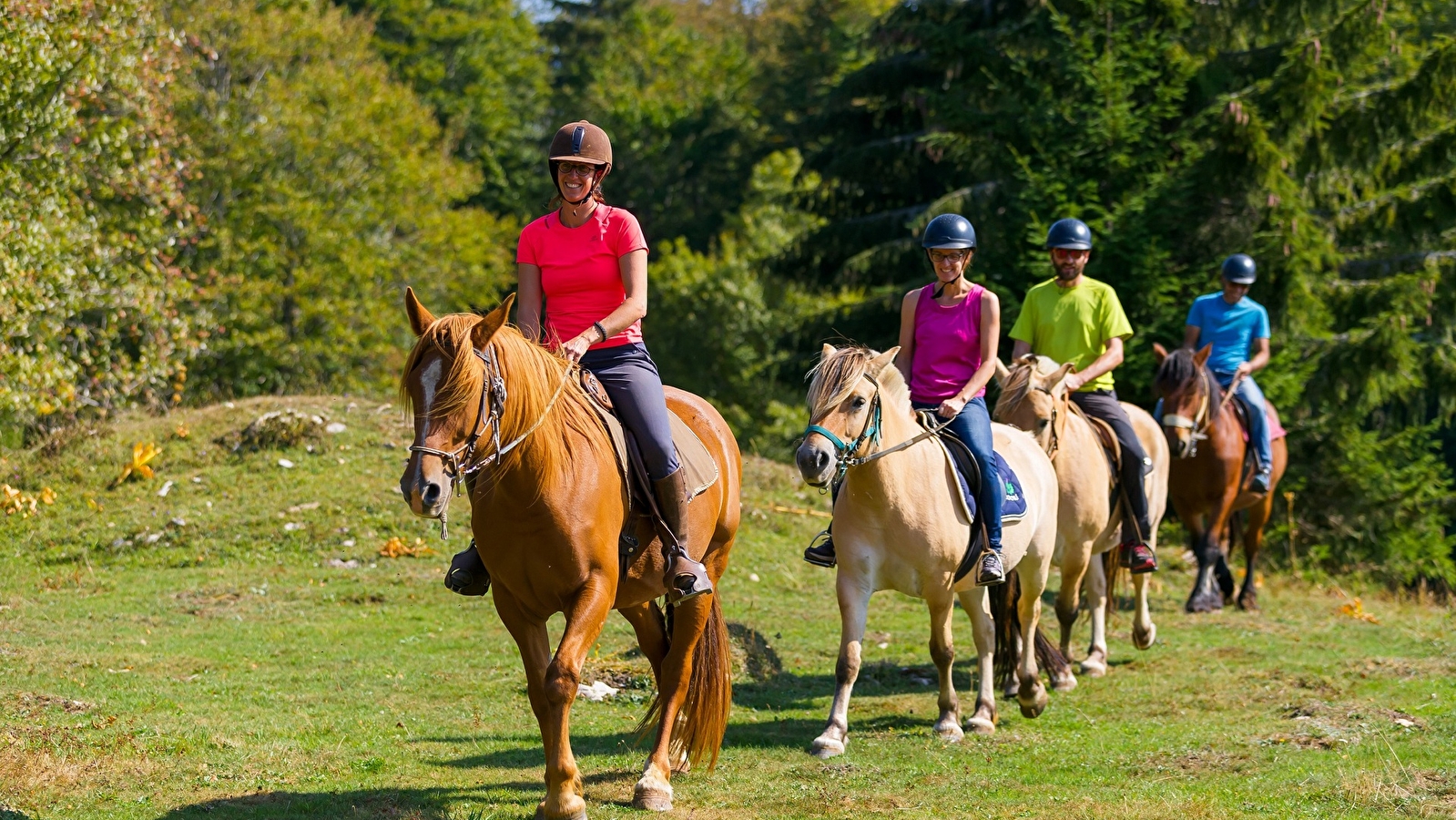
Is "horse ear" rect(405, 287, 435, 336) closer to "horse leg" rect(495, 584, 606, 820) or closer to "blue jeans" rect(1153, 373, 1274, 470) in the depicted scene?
"horse leg" rect(495, 584, 606, 820)

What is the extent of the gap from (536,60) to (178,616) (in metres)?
49.2

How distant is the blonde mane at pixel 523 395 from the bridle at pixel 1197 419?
741cm

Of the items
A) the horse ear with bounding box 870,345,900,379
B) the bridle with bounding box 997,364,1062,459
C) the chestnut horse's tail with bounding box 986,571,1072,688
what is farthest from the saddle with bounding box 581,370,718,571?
the bridle with bounding box 997,364,1062,459

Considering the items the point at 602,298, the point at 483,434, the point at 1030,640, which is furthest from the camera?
the point at 1030,640

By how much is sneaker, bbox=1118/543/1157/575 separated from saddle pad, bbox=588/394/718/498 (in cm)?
464

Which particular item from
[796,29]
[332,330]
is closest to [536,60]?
[796,29]

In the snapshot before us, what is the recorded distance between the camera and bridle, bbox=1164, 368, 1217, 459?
12227 mm

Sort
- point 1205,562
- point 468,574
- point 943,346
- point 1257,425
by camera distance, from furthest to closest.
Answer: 1. point 1257,425
2. point 1205,562
3. point 943,346
4. point 468,574

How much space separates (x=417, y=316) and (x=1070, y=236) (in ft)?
19.4

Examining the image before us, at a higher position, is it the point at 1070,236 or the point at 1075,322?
the point at 1070,236

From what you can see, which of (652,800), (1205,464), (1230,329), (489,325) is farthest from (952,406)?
(1230,329)

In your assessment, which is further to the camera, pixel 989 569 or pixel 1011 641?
pixel 1011 641

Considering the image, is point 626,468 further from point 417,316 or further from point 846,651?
point 846,651

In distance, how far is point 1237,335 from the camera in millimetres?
13625
